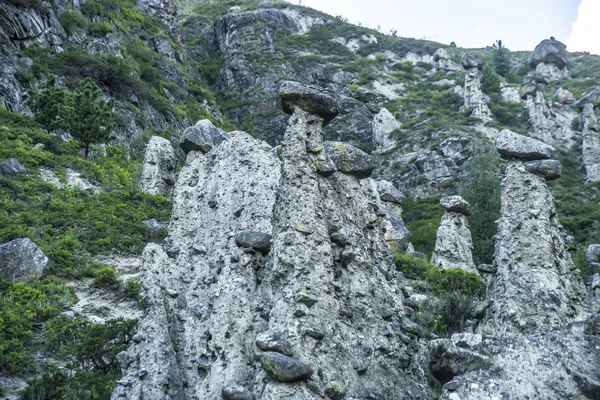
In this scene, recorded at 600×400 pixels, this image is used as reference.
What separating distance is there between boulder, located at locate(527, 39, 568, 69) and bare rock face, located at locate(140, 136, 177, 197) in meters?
58.4

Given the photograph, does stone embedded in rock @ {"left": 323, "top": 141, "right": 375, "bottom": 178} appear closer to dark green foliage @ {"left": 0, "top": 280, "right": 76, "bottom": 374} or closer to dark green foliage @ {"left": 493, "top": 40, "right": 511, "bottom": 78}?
dark green foliage @ {"left": 0, "top": 280, "right": 76, "bottom": 374}

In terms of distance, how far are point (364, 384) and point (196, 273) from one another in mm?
3639

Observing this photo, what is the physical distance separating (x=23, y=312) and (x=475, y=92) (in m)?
45.8

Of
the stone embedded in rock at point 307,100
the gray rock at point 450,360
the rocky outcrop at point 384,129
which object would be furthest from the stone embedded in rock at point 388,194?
the rocky outcrop at point 384,129

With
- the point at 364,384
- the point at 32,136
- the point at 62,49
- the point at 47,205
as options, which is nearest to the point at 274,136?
the point at 62,49

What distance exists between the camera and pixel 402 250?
18.8m

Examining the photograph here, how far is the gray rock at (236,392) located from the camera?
5180mm

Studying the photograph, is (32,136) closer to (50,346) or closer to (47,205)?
(47,205)

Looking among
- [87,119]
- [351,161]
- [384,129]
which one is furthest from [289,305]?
[384,129]

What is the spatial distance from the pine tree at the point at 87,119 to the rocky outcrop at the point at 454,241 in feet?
45.9

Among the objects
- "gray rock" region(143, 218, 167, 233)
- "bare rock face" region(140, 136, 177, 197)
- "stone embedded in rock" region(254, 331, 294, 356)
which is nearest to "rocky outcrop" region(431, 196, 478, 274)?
"gray rock" region(143, 218, 167, 233)

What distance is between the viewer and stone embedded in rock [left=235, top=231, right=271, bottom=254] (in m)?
7.25

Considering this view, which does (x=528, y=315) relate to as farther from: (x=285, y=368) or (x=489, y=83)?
(x=489, y=83)

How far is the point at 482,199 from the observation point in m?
28.6
